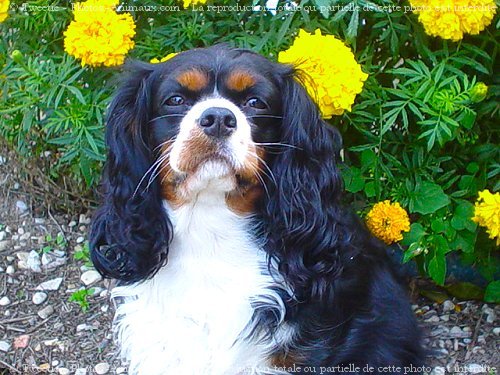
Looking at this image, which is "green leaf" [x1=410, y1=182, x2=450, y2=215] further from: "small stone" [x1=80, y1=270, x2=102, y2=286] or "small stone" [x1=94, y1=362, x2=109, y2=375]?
"small stone" [x1=80, y1=270, x2=102, y2=286]

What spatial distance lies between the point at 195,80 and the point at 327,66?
1.67 ft

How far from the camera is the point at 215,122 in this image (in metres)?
2.23

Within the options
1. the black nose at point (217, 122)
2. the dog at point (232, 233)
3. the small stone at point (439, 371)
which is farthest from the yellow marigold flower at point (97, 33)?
the small stone at point (439, 371)

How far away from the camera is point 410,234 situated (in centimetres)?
314

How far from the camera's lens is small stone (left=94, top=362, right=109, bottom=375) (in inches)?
130

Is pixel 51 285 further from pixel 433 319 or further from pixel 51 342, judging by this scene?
pixel 433 319

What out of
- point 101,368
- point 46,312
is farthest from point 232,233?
point 46,312

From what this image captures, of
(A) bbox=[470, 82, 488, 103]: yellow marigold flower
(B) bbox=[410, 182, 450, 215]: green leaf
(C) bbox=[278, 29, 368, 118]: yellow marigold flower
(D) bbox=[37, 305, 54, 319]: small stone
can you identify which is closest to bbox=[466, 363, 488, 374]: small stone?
(B) bbox=[410, 182, 450, 215]: green leaf

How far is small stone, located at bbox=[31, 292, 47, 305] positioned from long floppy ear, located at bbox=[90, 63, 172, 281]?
3.67 ft

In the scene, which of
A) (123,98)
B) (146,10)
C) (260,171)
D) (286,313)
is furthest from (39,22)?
(286,313)

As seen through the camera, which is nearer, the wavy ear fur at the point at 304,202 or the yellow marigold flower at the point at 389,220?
the wavy ear fur at the point at 304,202

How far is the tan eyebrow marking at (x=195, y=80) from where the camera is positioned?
2.38m

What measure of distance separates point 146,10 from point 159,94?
2.61ft

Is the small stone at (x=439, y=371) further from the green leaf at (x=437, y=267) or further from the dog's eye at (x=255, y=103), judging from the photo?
the dog's eye at (x=255, y=103)
